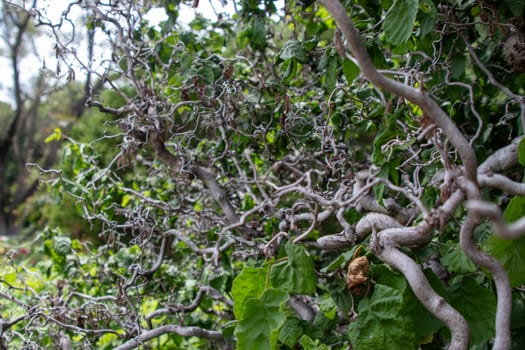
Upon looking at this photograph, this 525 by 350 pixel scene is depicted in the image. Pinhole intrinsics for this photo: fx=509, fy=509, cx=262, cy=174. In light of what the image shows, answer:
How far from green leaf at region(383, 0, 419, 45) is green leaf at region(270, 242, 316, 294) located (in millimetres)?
611

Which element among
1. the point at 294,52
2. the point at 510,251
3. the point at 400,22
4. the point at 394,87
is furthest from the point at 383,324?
the point at 294,52

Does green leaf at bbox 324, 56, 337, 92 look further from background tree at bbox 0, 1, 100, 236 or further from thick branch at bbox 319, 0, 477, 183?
background tree at bbox 0, 1, 100, 236

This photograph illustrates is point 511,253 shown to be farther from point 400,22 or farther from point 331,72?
point 331,72

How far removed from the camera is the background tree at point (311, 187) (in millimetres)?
1289

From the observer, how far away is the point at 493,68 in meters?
2.08

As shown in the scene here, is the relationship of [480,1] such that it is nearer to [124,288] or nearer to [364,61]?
[364,61]

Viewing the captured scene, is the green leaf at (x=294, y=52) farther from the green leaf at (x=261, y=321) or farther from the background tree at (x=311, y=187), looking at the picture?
the green leaf at (x=261, y=321)

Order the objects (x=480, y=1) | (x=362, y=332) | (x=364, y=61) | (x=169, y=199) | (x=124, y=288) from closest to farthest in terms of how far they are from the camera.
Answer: (x=364, y=61) → (x=362, y=332) → (x=480, y=1) → (x=124, y=288) → (x=169, y=199)

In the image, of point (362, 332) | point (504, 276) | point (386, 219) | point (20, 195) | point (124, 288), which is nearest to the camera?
point (504, 276)

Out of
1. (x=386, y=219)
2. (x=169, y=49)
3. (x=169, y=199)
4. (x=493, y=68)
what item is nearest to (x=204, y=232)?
(x=169, y=199)

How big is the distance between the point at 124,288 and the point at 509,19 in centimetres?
172

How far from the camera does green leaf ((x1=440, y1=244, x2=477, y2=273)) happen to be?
143 centimetres

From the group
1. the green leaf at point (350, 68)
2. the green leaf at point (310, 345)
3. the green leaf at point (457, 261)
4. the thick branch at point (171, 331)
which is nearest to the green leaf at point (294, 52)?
the green leaf at point (350, 68)

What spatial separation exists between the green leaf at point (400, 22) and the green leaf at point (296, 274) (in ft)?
2.00
